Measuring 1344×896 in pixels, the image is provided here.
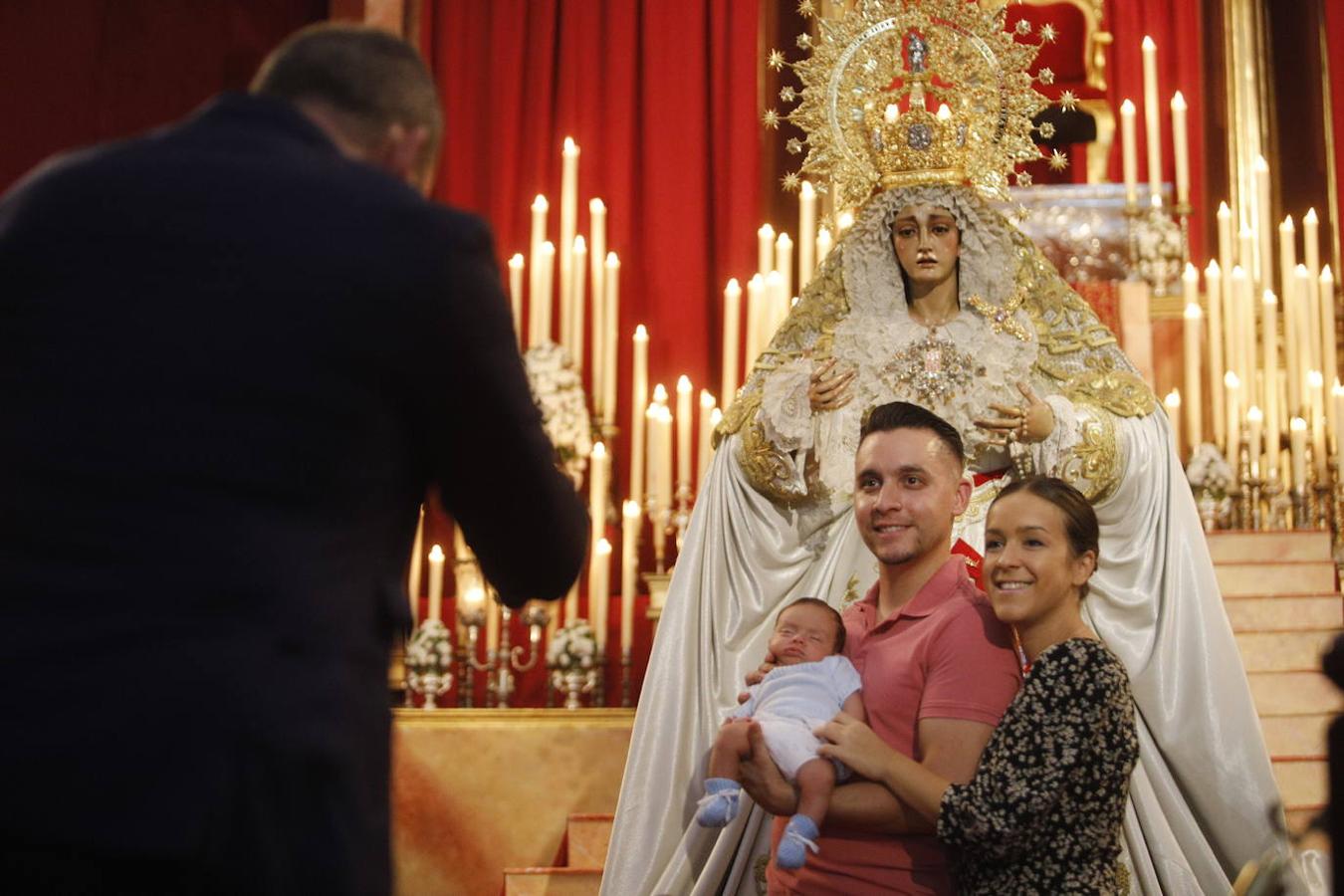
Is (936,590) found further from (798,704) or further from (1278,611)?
(1278,611)

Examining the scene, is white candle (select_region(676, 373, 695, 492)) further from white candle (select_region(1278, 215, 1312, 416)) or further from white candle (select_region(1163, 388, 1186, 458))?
white candle (select_region(1278, 215, 1312, 416))

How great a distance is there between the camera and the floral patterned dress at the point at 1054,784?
238cm

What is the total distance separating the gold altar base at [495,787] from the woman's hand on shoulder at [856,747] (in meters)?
2.38

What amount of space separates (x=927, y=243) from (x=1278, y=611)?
4.80ft

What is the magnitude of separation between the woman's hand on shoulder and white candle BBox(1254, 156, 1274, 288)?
406 cm

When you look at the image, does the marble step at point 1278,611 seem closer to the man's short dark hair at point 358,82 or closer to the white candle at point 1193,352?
the white candle at point 1193,352

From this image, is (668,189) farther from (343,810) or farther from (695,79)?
(343,810)

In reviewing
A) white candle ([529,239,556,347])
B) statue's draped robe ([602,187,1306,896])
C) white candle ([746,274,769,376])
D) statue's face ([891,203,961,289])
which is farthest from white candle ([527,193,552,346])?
statue's face ([891,203,961,289])

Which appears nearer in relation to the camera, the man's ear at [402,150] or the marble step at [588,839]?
the man's ear at [402,150]

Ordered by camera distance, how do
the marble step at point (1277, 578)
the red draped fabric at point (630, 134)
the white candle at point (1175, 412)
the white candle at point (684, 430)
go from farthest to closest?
the red draped fabric at point (630, 134) < the white candle at point (684, 430) < the white candle at point (1175, 412) < the marble step at point (1277, 578)

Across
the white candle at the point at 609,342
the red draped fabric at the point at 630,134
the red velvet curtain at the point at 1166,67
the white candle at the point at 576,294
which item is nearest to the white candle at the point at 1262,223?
the red velvet curtain at the point at 1166,67

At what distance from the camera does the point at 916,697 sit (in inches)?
106


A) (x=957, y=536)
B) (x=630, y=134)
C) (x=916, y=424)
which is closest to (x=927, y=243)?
(x=957, y=536)

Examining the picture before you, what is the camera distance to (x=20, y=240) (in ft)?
4.75
